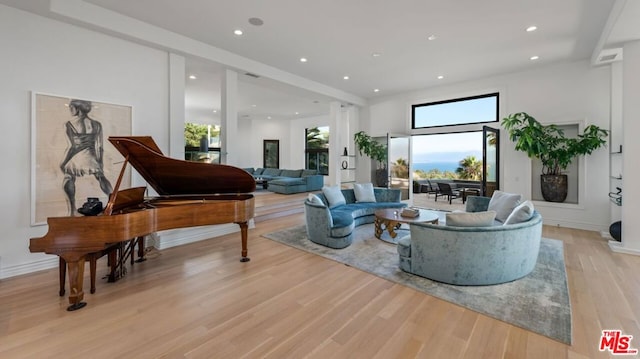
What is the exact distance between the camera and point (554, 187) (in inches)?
227

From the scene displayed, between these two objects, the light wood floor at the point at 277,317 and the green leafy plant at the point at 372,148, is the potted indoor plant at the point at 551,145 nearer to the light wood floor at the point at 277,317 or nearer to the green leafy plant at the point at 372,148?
the light wood floor at the point at 277,317

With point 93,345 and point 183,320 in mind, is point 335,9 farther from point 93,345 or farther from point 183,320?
point 93,345

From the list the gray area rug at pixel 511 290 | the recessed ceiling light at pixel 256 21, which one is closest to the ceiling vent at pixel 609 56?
the gray area rug at pixel 511 290

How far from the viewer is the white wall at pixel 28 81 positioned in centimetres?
323

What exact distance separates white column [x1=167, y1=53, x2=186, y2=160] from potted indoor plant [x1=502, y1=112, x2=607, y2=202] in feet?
21.7

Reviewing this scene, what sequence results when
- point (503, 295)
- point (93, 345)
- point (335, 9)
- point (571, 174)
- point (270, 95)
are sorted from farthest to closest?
point (270, 95), point (571, 174), point (335, 9), point (503, 295), point (93, 345)

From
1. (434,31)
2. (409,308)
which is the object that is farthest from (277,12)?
(409,308)

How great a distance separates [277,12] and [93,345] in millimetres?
4138

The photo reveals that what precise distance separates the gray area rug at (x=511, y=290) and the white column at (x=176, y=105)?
278cm

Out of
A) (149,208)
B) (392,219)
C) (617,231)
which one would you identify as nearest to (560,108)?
(617,231)

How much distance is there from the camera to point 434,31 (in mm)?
4211

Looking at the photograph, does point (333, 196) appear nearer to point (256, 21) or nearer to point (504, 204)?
point (504, 204)

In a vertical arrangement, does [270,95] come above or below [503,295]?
above

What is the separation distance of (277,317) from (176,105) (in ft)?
12.9
